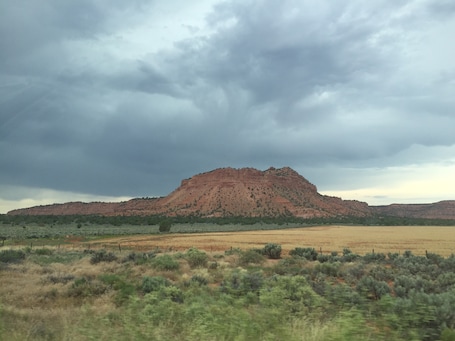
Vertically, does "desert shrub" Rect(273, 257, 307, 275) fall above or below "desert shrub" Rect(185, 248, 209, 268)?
below

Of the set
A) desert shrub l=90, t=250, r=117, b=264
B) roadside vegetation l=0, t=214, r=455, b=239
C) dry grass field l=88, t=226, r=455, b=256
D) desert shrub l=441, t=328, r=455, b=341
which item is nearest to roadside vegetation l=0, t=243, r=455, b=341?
desert shrub l=441, t=328, r=455, b=341

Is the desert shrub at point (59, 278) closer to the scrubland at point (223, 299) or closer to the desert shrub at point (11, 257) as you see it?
the scrubland at point (223, 299)

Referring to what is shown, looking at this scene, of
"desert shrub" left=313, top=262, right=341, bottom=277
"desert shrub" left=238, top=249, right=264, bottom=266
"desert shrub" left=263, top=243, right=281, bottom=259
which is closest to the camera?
"desert shrub" left=313, top=262, right=341, bottom=277

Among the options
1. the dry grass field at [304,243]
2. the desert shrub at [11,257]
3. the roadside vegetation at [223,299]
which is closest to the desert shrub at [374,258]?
→ the roadside vegetation at [223,299]

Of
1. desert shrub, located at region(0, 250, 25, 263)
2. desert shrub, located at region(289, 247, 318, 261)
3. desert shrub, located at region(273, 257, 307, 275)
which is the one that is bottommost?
desert shrub, located at region(273, 257, 307, 275)

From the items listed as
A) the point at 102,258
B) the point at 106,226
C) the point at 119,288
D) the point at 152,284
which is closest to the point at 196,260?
the point at 102,258

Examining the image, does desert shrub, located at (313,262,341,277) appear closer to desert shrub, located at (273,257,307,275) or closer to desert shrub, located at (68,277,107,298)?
desert shrub, located at (273,257,307,275)

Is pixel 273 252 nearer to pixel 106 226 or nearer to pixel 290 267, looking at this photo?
pixel 290 267

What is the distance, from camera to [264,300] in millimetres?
9281

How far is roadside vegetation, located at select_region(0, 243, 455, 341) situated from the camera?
6.50 meters

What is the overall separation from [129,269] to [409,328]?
2500cm

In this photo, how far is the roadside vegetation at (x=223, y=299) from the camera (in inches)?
256

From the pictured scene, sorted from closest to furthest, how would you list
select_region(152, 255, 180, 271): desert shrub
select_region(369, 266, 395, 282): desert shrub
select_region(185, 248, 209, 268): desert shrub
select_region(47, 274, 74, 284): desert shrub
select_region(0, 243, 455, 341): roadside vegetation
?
1. select_region(0, 243, 455, 341): roadside vegetation
2. select_region(47, 274, 74, 284): desert shrub
3. select_region(369, 266, 395, 282): desert shrub
4. select_region(152, 255, 180, 271): desert shrub
5. select_region(185, 248, 209, 268): desert shrub

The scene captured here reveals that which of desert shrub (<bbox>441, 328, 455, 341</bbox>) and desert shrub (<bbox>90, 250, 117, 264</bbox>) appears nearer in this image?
desert shrub (<bbox>441, 328, 455, 341</bbox>)
